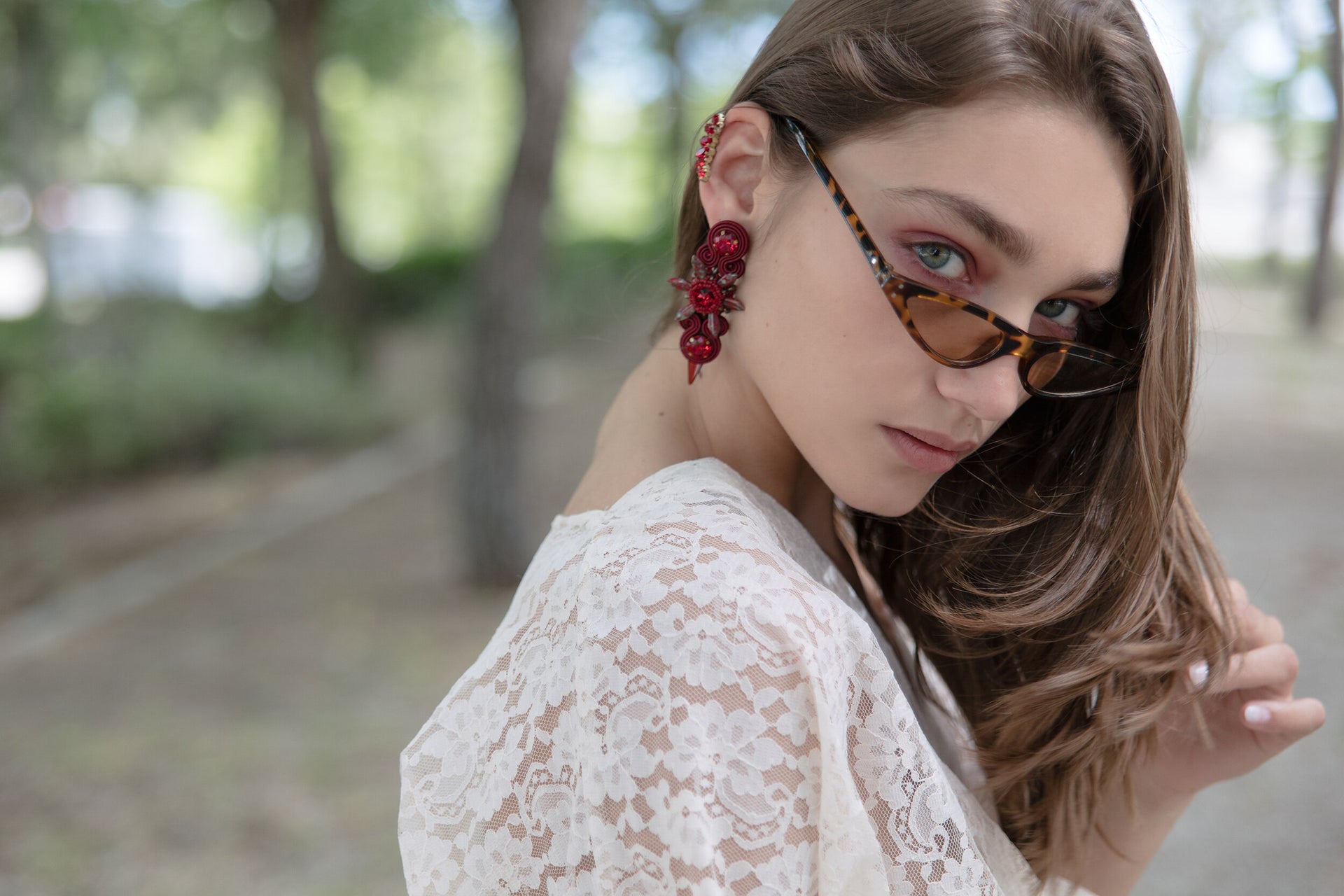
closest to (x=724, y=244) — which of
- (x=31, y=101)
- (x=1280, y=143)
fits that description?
(x=1280, y=143)

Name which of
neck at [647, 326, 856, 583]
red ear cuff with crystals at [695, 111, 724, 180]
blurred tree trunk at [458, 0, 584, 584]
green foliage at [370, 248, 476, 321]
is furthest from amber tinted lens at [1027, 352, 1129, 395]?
green foliage at [370, 248, 476, 321]

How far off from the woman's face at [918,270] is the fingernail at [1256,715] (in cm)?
54

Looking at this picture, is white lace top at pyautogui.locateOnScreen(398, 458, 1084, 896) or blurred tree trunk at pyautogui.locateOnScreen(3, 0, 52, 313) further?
blurred tree trunk at pyautogui.locateOnScreen(3, 0, 52, 313)

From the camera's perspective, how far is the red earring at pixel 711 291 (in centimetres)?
120

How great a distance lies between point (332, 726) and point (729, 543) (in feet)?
15.3

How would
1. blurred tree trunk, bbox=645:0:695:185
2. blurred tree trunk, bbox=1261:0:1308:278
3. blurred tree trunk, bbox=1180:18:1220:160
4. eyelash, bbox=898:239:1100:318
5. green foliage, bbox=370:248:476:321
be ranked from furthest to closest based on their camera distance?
green foliage, bbox=370:248:476:321 → blurred tree trunk, bbox=645:0:695:185 → blurred tree trunk, bbox=1180:18:1220:160 → blurred tree trunk, bbox=1261:0:1308:278 → eyelash, bbox=898:239:1100:318

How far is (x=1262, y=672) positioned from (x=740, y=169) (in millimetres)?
917

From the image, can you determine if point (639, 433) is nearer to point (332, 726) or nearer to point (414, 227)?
point (332, 726)

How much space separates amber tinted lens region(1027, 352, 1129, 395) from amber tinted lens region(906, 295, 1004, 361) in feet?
0.26

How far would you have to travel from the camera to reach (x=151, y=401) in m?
9.62

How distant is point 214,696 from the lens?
5.37 meters

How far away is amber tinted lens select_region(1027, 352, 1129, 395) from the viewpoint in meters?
1.12

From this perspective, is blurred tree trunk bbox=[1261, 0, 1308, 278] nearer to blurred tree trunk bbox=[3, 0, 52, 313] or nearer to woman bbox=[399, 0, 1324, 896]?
woman bbox=[399, 0, 1324, 896]

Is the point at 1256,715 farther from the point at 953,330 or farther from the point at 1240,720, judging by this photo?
the point at 953,330
